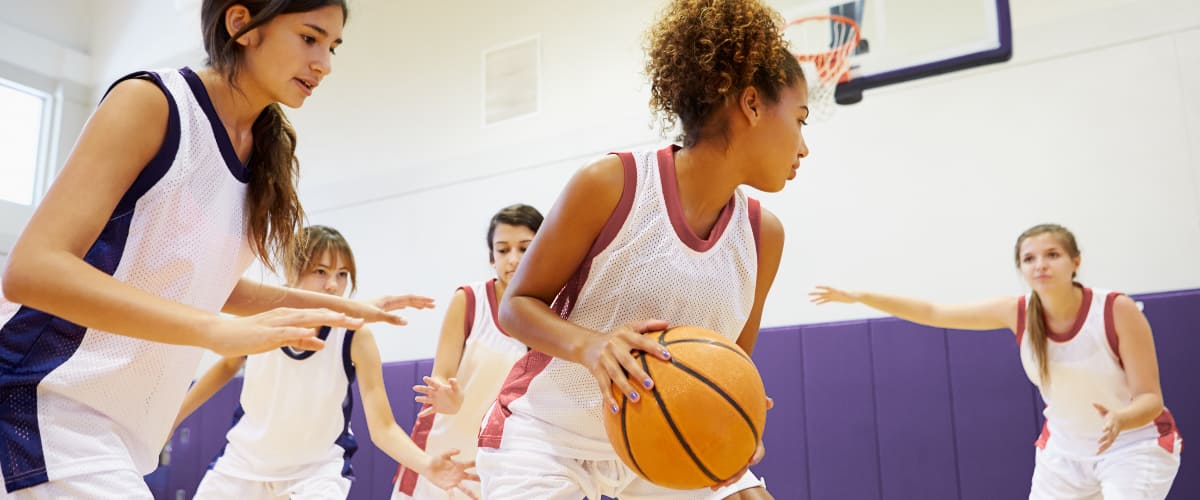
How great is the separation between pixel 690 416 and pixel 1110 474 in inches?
126

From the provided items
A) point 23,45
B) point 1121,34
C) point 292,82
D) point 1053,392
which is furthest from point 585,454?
point 23,45

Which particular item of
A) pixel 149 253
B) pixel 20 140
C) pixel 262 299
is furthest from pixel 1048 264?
pixel 20 140

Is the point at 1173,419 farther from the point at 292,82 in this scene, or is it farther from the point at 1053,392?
the point at 292,82

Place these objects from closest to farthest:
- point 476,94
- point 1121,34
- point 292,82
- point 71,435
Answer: point 71,435
point 292,82
point 1121,34
point 476,94

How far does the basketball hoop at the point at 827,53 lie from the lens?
16.5 ft

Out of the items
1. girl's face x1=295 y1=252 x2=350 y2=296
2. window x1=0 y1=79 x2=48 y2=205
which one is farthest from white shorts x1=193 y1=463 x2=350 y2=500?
window x1=0 y1=79 x2=48 y2=205

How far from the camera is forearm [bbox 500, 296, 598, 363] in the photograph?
5.58ft

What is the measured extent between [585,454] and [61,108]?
9522 millimetres

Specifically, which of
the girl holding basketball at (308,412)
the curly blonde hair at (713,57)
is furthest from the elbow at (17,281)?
the girl holding basketball at (308,412)

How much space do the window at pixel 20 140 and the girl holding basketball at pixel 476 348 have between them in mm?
7243

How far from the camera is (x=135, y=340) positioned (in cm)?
158

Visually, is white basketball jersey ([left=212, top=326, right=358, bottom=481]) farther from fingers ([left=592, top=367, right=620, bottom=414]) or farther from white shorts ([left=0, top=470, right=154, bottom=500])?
fingers ([left=592, top=367, right=620, bottom=414])

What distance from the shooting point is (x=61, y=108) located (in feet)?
A: 30.5

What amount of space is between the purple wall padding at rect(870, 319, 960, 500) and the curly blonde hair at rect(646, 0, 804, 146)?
10.4ft
